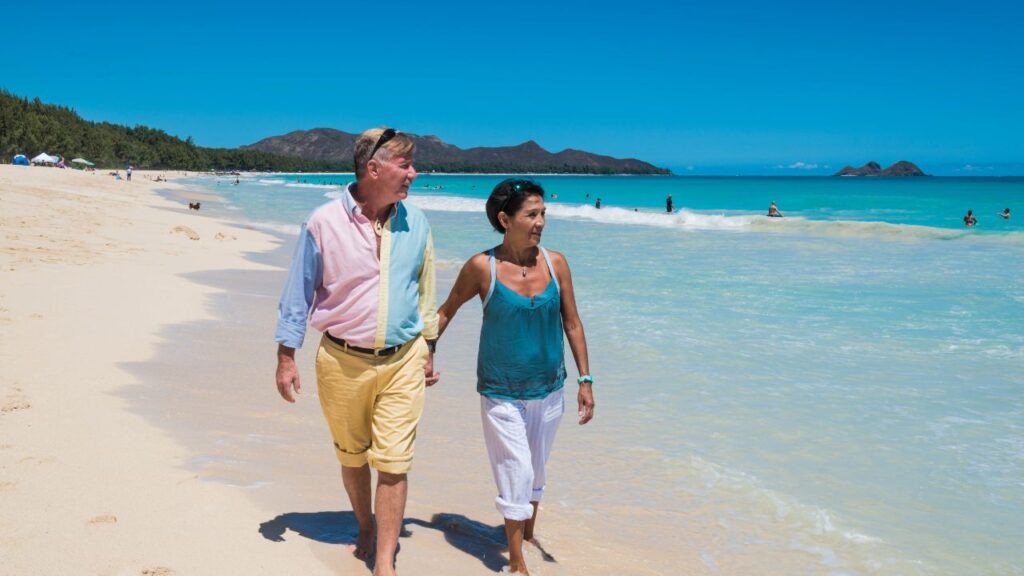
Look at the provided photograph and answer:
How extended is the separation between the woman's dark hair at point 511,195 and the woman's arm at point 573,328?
284 millimetres

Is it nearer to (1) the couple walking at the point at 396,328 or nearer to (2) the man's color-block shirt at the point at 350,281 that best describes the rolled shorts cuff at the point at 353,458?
(1) the couple walking at the point at 396,328

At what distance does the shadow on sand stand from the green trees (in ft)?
301

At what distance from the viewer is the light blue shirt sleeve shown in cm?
305

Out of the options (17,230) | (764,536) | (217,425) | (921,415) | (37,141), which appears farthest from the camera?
(37,141)

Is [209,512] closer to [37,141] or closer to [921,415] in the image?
[921,415]

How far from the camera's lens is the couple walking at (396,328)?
10.1 feet

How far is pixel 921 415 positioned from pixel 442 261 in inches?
446

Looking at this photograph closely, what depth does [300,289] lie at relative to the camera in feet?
10.1

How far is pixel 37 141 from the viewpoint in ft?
281

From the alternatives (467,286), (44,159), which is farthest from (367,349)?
(44,159)

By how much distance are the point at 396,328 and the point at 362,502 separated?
836 mm

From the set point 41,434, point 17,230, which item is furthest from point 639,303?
point 17,230

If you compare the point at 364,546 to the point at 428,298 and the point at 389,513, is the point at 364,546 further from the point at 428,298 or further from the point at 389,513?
the point at 428,298

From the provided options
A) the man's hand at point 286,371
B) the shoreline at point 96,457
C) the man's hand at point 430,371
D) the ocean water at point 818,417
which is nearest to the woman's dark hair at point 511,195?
the man's hand at point 430,371
